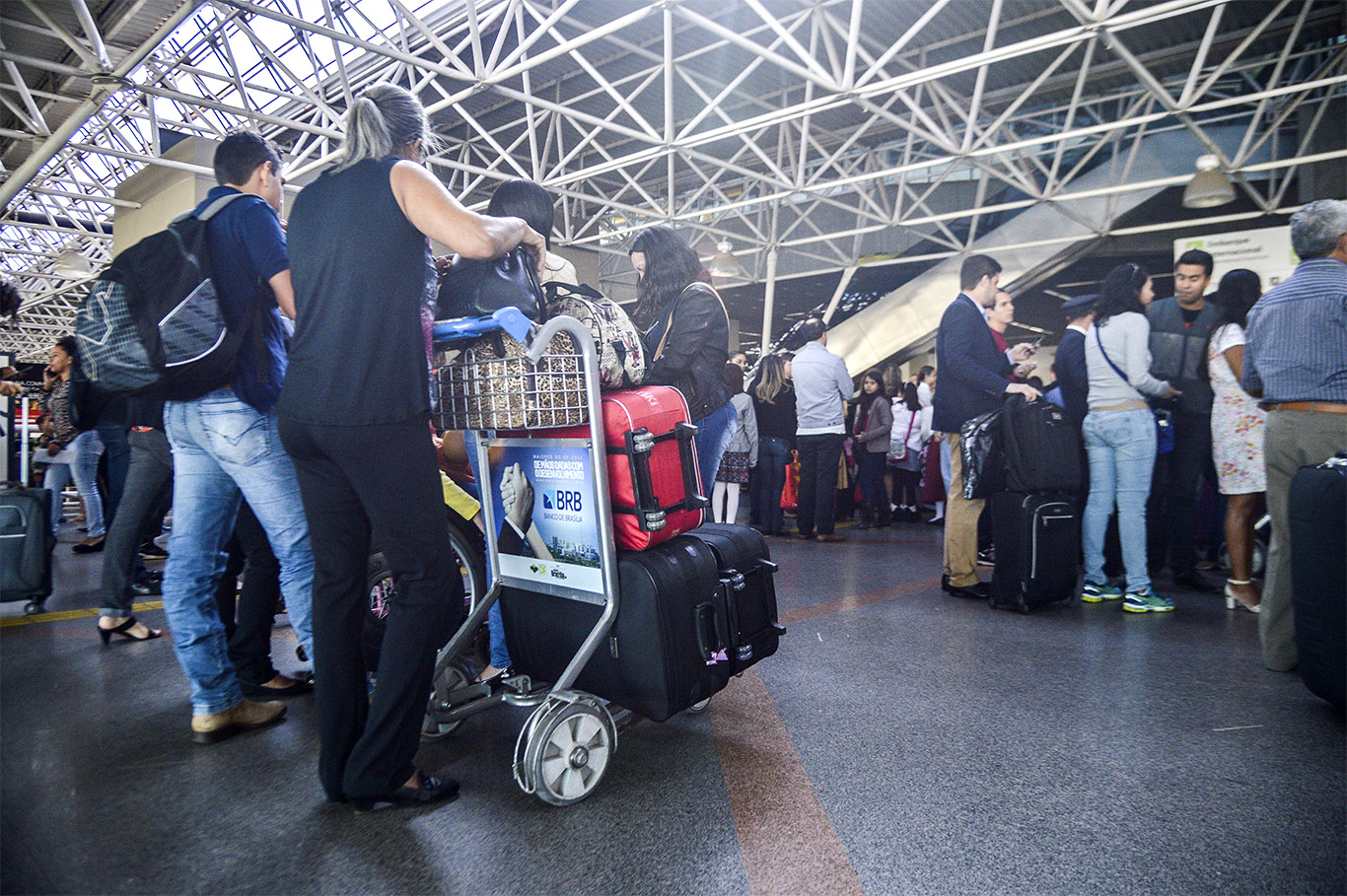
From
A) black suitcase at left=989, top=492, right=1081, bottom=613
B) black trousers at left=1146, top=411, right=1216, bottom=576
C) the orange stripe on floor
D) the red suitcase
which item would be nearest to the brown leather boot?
the red suitcase

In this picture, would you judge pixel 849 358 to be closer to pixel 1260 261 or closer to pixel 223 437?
pixel 1260 261

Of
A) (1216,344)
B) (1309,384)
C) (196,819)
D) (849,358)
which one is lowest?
(196,819)

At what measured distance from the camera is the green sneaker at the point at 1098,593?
14.0 feet

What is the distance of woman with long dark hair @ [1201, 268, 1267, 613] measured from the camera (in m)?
3.75

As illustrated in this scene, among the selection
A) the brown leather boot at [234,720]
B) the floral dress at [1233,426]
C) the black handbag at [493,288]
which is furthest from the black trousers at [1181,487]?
the brown leather boot at [234,720]

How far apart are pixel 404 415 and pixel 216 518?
1.10m

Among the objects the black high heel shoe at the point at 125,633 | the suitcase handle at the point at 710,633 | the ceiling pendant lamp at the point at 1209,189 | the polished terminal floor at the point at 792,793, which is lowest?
the polished terminal floor at the point at 792,793

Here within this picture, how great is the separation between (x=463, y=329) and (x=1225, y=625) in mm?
3777

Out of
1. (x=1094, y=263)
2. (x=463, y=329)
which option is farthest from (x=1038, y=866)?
(x=1094, y=263)

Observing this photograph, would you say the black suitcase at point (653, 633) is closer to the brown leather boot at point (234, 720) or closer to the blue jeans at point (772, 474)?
the brown leather boot at point (234, 720)

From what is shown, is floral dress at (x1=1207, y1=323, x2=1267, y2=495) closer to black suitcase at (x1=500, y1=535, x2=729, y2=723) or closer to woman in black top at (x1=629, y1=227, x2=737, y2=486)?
woman in black top at (x1=629, y1=227, x2=737, y2=486)

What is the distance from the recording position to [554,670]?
2.17 metres

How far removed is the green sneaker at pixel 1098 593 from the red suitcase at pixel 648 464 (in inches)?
124

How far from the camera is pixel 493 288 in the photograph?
6.55 ft
